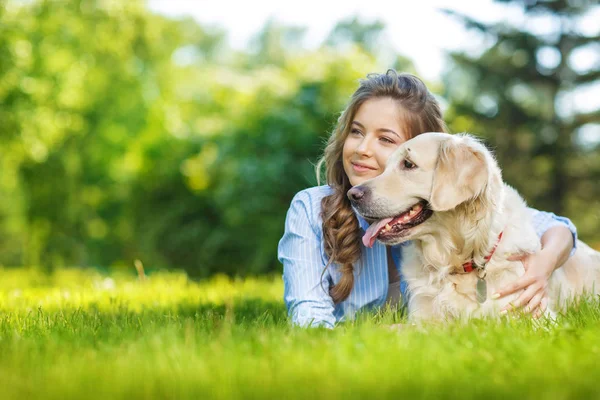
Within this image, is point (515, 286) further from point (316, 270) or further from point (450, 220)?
point (316, 270)

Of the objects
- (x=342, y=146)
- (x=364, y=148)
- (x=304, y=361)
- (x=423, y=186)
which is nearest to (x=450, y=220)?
(x=423, y=186)

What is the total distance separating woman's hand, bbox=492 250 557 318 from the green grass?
41 centimetres

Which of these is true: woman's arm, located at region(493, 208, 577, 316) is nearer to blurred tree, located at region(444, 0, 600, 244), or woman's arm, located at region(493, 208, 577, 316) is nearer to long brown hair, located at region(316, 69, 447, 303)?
long brown hair, located at region(316, 69, 447, 303)

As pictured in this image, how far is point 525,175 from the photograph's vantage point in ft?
68.8

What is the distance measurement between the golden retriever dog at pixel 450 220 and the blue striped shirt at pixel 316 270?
39cm

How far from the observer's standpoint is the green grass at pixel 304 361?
1.95 metres

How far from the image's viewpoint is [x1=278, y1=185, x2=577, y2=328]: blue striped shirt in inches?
150

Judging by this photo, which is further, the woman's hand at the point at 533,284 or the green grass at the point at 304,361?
the woman's hand at the point at 533,284

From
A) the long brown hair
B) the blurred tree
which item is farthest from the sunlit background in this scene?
the long brown hair

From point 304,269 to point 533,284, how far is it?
1.38m

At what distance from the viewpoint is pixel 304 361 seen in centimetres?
222

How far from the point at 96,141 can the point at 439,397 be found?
981 inches

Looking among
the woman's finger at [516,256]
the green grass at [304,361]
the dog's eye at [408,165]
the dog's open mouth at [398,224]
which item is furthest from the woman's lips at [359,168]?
the green grass at [304,361]

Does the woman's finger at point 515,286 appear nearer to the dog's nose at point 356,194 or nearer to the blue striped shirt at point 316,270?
the blue striped shirt at point 316,270
